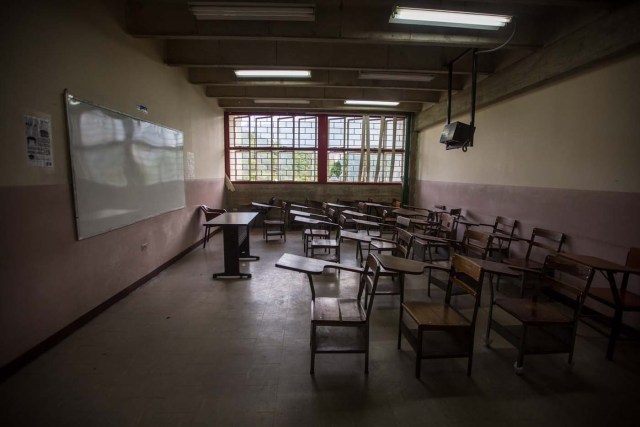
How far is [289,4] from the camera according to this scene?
309cm

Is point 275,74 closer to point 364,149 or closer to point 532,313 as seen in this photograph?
point 364,149

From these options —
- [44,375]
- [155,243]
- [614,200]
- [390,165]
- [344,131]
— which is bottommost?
[44,375]

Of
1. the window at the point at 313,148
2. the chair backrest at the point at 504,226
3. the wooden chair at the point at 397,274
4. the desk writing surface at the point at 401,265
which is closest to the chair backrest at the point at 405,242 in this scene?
the wooden chair at the point at 397,274

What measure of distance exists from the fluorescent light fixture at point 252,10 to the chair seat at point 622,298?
383 cm

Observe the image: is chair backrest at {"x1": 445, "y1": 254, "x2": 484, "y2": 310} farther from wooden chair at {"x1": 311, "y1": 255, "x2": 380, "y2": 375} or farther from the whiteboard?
the whiteboard

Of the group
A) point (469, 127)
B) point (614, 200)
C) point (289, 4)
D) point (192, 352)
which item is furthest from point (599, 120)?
point (192, 352)

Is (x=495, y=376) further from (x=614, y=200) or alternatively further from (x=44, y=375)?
(x=44, y=375)

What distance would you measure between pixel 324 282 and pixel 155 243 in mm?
2536

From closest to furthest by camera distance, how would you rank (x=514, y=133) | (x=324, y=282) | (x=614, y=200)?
(x=614, y=200) → (x=324, y=282) → (x=514, y=133)

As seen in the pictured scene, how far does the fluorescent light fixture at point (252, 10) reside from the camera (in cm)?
308

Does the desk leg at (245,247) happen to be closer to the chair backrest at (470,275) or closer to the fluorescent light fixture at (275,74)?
the fluorescent light fixture at (275,74)

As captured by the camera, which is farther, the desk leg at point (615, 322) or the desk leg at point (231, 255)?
the desk leg at point (231, 255)

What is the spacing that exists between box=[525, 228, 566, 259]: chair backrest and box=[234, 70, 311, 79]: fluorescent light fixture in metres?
4.14

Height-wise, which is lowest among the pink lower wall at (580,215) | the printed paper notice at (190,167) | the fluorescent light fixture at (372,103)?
the pink lower wall at (580,215)
